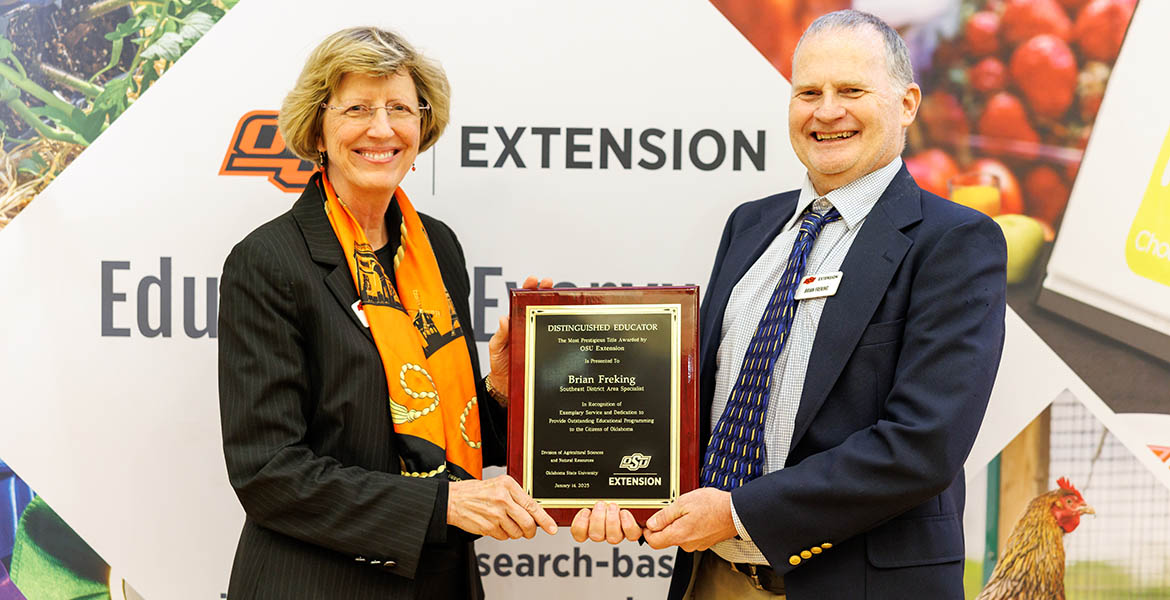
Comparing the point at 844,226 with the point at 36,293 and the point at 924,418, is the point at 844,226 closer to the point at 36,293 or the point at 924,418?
the point at 924,418

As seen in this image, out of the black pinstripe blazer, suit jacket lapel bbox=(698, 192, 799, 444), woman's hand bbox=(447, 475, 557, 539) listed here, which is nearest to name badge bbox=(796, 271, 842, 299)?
suit jacket lapel bbox=(698, 192, 799, 444)

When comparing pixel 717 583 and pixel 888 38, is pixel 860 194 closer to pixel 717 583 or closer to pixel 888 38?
pixel 888 38

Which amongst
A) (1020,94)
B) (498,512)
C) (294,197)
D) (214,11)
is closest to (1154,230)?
(1020,94)

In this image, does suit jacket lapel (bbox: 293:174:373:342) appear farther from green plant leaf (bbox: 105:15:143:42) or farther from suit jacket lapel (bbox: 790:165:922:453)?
green plant leaf (bbox: 105:15:143:42)

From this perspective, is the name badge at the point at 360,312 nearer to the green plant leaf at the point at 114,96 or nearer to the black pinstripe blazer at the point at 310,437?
the black pinstripe blazer at the point at 310,437

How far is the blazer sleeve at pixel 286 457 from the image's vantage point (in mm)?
2020

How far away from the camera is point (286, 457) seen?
2023 mm

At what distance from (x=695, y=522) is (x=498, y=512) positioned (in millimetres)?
431

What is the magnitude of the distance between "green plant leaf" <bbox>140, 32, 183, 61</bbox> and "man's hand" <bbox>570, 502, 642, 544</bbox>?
1.98m

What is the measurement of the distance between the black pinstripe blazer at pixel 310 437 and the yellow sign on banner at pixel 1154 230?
2293 mm

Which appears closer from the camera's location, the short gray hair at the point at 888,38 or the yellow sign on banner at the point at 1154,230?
the short gray hair at the point at 888,38

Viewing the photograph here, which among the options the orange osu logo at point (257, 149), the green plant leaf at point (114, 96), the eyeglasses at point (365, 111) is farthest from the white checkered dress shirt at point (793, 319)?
the green plant leaf at point (114, 96)

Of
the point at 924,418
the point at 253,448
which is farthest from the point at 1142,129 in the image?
the point at 253,448

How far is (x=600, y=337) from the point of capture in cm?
210
